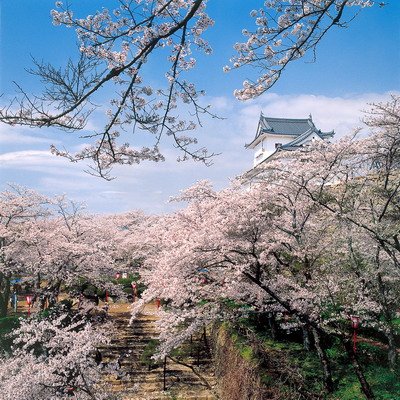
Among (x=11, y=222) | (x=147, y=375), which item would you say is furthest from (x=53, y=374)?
(x=11, y=222)

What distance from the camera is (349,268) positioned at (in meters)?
9.92

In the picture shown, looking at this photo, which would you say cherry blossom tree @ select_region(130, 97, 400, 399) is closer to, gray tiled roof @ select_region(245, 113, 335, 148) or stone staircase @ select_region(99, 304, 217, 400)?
stone staircase @ select_region(99, 304, 217, 400)

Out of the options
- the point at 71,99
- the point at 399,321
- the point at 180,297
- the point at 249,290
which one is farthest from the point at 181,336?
the point at 71,99

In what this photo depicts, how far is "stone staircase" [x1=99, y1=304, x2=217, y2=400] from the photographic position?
43.0 ft

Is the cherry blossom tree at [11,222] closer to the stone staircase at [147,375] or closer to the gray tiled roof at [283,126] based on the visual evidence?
the stone staircase at [147,375]

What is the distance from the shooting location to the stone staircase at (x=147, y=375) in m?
13.1

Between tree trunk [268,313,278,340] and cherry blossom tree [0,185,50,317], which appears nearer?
tree trunk [268,313,278,340]

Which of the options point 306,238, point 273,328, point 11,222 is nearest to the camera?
point 306,238

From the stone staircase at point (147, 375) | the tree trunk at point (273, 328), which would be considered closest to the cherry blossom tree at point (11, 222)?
the stone staircase at point (147, 375)

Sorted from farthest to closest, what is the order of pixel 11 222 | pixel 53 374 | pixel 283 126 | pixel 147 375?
pixel 283 126, pixel 11 222, pixel 147 375, pixel 53 374

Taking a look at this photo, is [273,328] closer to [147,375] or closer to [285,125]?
[147,375]

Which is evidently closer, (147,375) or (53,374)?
(53,374)

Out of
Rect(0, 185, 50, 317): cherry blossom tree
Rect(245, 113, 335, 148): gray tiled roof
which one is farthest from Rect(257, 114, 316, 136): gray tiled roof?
Rect(0, 185, 50, 317): cherry blossom tree

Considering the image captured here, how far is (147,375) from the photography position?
14859mm
